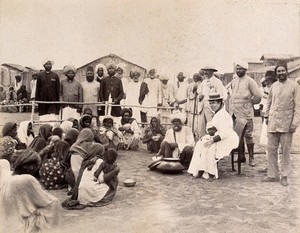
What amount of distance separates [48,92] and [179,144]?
2337 millimetres

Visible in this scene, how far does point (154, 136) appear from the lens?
246 inches

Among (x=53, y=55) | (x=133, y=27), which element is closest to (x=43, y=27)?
(x=53, y=55)

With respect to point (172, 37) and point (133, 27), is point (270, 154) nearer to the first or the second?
point (172, 37)

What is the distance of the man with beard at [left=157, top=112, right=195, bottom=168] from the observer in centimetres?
534

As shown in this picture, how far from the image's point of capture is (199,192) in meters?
4.40

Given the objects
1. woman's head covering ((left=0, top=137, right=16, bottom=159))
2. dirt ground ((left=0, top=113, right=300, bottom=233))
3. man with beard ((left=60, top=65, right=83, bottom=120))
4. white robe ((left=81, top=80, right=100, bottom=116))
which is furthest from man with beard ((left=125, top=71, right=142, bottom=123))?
woman's head covering ((left=0, top=137, right=16, bottom=159))

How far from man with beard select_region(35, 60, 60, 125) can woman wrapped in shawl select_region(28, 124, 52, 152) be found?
1.28 m

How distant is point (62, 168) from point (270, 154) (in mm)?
2470

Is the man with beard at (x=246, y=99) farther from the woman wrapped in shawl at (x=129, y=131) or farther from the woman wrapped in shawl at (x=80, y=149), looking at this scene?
the woman wrapped in shawl at (x=80, y=149)

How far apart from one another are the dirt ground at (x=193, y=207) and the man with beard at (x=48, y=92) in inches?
75.4

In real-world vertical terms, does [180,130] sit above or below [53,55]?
below

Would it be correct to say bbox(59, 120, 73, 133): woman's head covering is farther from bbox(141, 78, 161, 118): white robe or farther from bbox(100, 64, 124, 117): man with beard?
bbox(141, 78, 161, 118): white robe

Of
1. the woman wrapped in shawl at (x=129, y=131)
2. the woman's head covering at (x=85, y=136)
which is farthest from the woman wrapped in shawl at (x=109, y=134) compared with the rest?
the woman's head covering at (x=85, y=136)

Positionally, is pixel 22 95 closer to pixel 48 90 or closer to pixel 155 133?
pixel 48 90
